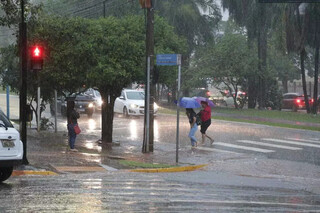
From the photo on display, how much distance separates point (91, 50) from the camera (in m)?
21.0

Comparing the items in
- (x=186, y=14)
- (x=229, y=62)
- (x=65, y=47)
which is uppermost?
(x=186, y=14)

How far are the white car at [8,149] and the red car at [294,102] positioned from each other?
3871 centimetres

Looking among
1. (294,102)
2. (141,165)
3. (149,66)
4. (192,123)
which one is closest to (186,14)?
(294,102)

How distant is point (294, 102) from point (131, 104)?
700 inches

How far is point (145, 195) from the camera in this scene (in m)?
11.5

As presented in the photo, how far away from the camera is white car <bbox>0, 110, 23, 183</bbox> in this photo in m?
12.0

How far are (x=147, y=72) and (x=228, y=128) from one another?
11355 millimetres

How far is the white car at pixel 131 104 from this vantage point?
3756cm

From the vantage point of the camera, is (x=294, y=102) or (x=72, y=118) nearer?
(x=72, y=118)

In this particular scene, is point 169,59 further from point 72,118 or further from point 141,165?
point 72,118

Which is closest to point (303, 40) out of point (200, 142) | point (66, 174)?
point (200, 142)

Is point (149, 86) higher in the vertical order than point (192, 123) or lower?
higher

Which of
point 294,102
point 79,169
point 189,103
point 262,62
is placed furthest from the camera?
point 294,102

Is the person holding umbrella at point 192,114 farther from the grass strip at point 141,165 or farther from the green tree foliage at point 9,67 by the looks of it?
the green tree foliage at point 9,67
